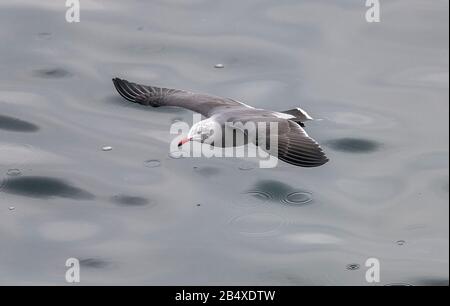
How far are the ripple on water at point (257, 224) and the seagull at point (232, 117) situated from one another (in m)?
0.60

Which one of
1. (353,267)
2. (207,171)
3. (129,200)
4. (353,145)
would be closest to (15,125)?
(129,200)

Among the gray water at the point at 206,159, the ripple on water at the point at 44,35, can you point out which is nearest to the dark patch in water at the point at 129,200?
the gray water at the point at 206,159

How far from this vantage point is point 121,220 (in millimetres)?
10086

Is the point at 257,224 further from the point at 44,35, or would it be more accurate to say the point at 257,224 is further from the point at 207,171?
the point at 44,35

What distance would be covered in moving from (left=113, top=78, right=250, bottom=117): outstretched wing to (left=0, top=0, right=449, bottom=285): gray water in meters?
0.26

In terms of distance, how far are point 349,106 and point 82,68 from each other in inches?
117

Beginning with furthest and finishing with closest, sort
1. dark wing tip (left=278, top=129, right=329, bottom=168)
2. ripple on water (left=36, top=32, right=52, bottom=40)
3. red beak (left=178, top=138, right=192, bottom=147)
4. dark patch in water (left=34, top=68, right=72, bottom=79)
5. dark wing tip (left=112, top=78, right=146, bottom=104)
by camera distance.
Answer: ripple on water (left=36, top=32, right=52, bottom=40) < dark patch in water (left=34, top=68, right=72, bottom=79) < dark wing tip (left=112, top=78, right=146, bottom=104) < red beak (left=178, top=138, right=192, bottom=147) < dark wing tip (left=278, top=129, right=329, bottom=168)

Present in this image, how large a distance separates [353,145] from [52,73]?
3.49m

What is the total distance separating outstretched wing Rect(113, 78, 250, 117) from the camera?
36.5ft

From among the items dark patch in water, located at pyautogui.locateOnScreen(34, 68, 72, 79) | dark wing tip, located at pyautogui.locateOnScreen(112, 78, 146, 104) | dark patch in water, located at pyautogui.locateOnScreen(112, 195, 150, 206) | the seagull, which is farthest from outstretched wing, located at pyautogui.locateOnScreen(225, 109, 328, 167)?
dark patch in water, located at pyautogui.locateOnScreen(34, 68, 72, 79)

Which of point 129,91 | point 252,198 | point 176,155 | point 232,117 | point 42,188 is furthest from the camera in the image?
point 129,91

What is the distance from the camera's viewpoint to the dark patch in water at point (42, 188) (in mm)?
10547

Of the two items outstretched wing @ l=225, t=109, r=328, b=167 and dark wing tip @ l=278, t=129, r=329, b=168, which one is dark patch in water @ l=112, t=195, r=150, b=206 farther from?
dark wing tip @ l=278, t=129, r=329, b=168

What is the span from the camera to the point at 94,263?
965 cm
